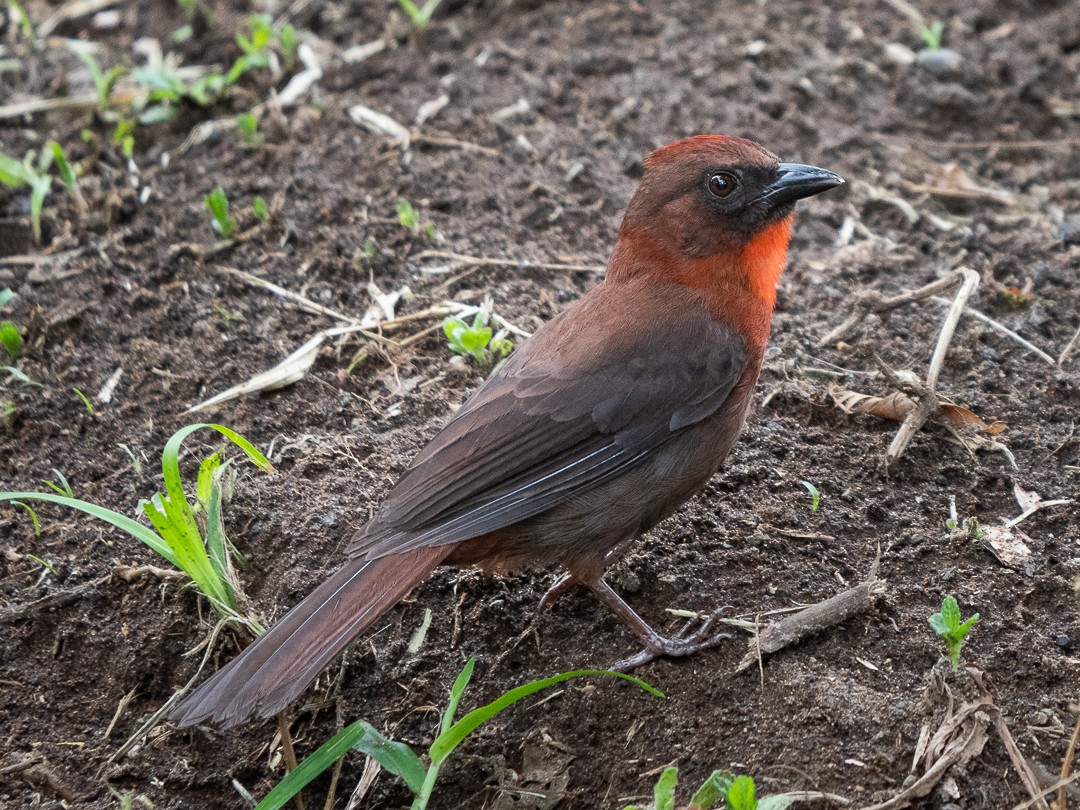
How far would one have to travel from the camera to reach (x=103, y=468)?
14.6 ft

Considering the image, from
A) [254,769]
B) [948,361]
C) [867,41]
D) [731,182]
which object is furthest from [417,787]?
[867,41]

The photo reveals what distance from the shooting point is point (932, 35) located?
21.5ft

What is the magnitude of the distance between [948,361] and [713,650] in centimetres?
173

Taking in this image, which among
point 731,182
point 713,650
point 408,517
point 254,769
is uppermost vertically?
point 731,182

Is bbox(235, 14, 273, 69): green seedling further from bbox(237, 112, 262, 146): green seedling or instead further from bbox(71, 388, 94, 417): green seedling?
bbox(71, 388, 94, 417): green seedling

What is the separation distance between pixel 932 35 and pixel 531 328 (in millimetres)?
3257

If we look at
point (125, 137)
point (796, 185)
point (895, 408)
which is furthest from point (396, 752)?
point (125, 137)

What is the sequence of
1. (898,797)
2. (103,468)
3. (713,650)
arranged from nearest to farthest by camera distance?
(898,797) → (713,650) → (103,468)

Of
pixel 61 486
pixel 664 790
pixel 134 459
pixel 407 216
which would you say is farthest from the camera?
pixel 407 216

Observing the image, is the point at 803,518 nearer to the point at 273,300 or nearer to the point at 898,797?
the point at 898,797

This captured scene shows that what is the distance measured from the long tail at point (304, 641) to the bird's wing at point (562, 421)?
0.33ft

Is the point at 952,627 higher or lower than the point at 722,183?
lower

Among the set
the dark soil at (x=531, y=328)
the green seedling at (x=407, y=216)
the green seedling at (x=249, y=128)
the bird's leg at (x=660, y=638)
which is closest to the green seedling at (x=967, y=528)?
the dark soil at (x=531, y=328)

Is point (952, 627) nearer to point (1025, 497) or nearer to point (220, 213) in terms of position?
point (1025, 497)
